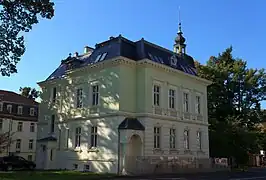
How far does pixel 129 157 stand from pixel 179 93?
9.68 m

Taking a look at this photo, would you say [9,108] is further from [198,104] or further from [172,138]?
[198,104]

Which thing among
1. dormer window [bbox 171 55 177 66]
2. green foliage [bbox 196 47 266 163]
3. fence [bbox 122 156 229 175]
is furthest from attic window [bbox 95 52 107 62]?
green foliage [bbox 196 47 266 163]

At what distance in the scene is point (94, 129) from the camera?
29594mm

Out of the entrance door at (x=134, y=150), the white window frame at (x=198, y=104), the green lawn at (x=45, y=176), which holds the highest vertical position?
the white window frame at (x=198, y=104)

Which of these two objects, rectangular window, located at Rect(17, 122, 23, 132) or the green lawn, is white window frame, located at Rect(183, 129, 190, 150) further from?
rectangular window, located at Rect(17, 122, 23, 132)

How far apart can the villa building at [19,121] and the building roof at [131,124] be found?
1131 inches

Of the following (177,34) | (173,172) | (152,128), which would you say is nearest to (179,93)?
(152,128)

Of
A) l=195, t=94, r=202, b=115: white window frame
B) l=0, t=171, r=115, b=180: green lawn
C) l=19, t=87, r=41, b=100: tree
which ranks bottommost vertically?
l=0, t=171, r=115, b=180: green lawn

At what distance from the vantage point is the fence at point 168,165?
1032 inches

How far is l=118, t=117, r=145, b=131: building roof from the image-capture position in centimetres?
2686

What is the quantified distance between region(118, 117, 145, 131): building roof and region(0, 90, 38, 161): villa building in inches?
1131

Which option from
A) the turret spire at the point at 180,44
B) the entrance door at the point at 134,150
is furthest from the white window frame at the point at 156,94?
the turret spire at the point at 180,44

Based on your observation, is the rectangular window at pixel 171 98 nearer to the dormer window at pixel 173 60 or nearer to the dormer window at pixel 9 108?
the dormer window at pixel 173 60

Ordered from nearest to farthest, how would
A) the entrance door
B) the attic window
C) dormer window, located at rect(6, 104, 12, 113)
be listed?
the entrance door, the attic window, dormer window, located at rect(6, 104, 12, 113)
